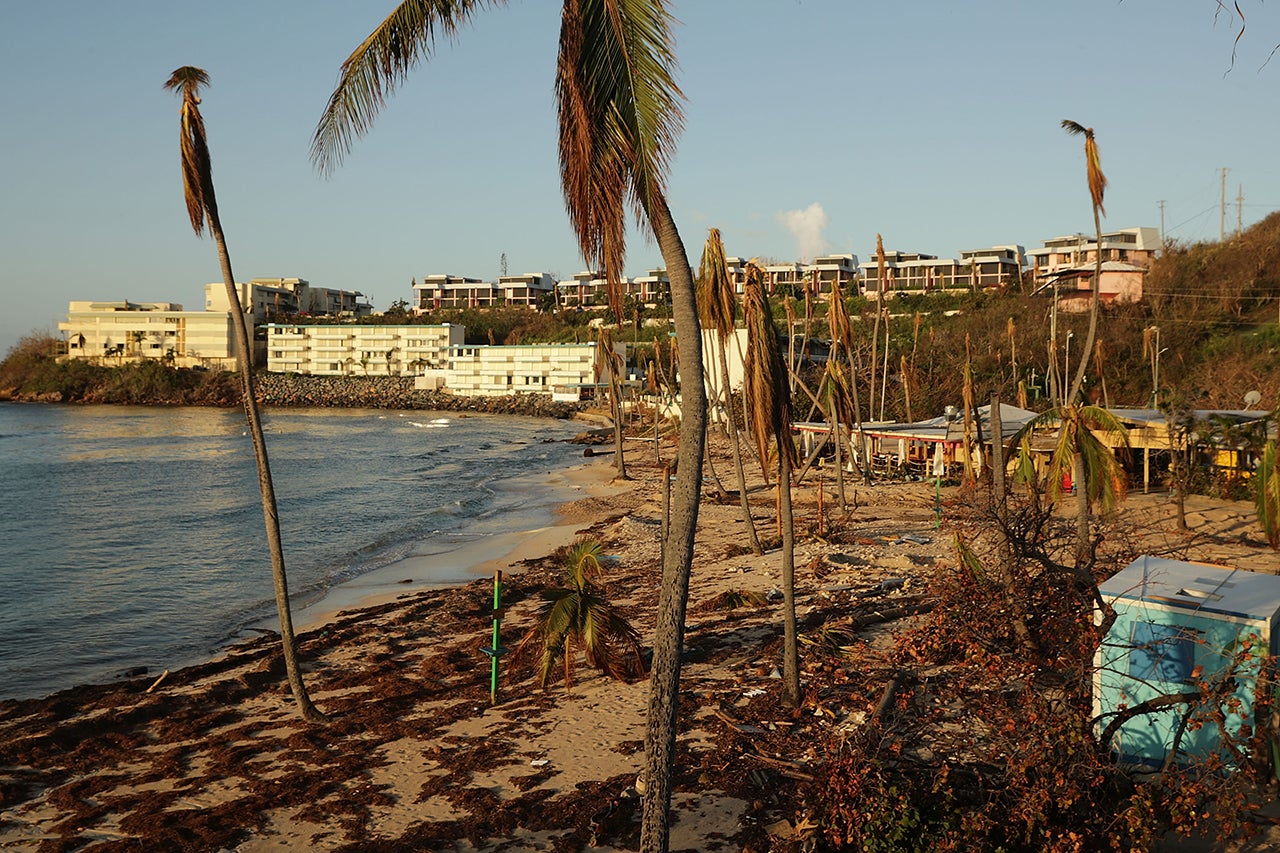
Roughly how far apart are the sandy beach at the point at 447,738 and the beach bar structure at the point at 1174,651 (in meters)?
2.39

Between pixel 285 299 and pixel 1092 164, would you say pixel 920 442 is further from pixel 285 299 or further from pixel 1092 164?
pixel 285 299

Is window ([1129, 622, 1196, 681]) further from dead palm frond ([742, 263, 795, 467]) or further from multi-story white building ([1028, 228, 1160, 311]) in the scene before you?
multi-story white building ([1028, 228, 1160, 311])

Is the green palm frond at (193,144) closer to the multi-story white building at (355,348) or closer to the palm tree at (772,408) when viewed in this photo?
the palm tree at (772,408)

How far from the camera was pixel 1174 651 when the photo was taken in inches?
278

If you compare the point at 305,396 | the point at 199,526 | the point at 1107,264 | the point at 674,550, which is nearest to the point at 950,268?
the point at 1107,264

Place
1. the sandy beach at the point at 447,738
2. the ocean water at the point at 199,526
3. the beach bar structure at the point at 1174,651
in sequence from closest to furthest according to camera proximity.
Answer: the beach bar structure at the point at 1174,651 → the sandy beach at the point at 447,738 → the ocean water at the point at 199,526

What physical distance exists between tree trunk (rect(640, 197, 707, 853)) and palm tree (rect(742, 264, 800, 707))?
2.78 m

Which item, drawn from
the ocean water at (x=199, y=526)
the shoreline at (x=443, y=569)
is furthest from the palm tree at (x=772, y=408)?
the ocean water at (x=199, y=526)

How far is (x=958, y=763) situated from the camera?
6.66 m

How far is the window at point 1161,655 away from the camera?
6.99 metres

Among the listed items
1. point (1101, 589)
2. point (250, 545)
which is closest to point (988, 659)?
point (1101, 589)

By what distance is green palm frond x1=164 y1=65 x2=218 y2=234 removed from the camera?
924 centimetres

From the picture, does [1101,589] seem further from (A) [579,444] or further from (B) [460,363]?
(B) [460,363]

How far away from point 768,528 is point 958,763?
15.2 meters
